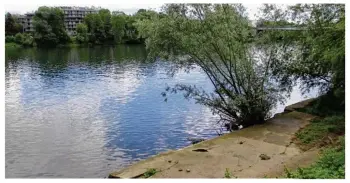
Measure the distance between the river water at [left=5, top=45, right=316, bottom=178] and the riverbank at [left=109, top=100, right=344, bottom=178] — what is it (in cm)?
185

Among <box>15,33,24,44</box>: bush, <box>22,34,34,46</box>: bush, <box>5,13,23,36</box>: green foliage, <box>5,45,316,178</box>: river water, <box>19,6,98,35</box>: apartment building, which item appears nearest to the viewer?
<box>5,45,316,178</box>: river water

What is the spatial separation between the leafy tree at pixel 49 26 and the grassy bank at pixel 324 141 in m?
33.3

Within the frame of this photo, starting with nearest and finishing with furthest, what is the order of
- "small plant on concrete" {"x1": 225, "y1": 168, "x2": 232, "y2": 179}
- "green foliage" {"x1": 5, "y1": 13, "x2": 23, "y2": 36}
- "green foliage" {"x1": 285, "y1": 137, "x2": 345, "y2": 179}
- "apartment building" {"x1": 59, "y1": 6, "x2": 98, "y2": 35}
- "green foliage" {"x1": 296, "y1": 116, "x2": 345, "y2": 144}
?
"green foliage" {"x1": 285, "y1": 137, "x2": 345, "y2": 179} < "small plant on concrete" {"x1": 225, "y1": 168, "x2": 232, "y2": 179} < "green foliage" {"x1": 296, "y1": 116, "x2": 345, "y2": 144} < "green foliage" {"x1": 5, "y1": 13, "x2": 23, "y2": 36} < "apartment building" {"x1": 59, "y1": 6, "x2": 98, "y2": 35}

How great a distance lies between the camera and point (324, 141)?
32.7ft

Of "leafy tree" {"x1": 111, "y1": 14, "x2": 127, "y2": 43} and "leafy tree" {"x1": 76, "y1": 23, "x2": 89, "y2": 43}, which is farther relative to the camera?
"leafy tree" {"x1": 76, "y1": 23, "x2": 89, "y2": 43}

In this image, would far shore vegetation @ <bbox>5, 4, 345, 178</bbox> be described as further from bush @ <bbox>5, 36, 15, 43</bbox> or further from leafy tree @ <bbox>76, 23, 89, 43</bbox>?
bush @ <bbox>5, 36, 15, 43</bbox>

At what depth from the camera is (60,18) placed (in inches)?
1668

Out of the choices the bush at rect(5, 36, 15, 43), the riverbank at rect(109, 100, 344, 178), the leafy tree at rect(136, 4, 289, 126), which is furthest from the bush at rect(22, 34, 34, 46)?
the riverbank at rect(109, 100, 344, 178)

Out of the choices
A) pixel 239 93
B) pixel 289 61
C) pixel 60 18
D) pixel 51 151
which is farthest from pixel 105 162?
pixel 60 18

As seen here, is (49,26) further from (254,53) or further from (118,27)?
(254,53)

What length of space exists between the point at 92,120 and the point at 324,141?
8.69 metres

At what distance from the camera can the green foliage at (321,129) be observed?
1041 cm

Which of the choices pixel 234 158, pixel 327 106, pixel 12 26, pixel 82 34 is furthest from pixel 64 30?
pixel 234 158

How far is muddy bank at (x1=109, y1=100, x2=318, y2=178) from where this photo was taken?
8328 mm
